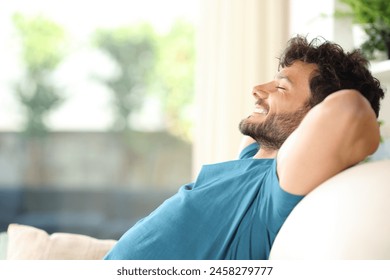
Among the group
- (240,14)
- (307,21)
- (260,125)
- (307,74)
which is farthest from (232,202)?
(240,14)

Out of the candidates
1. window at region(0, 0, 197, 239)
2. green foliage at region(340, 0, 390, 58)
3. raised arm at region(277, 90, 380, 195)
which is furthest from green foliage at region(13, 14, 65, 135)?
raised arm at region(277, 90, 380, 195)

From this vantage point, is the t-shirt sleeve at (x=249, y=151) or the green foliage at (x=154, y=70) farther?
the green foliage at (x=154, y=70)

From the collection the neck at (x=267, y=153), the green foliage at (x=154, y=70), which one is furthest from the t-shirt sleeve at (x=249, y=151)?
the green foliage at (x=154, y=70)

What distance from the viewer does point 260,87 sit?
1054 mm

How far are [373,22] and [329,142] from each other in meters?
1.16

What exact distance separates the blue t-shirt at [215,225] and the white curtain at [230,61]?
5.65ft

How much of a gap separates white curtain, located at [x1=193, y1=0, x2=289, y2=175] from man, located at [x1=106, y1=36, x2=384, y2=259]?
1542 millimetres

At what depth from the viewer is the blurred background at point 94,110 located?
15.6 ft

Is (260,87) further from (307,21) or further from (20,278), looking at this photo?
(307,21)

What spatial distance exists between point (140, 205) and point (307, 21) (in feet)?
9.77

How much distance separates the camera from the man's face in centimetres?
101

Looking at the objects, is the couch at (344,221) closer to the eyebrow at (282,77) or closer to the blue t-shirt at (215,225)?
the blue t-shirt at (215,225)

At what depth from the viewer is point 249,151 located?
127cm

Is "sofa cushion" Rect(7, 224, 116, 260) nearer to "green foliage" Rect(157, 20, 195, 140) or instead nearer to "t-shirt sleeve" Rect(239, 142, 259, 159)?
"t-shirt sleeve" Rect(239, 142, 259, 159)
